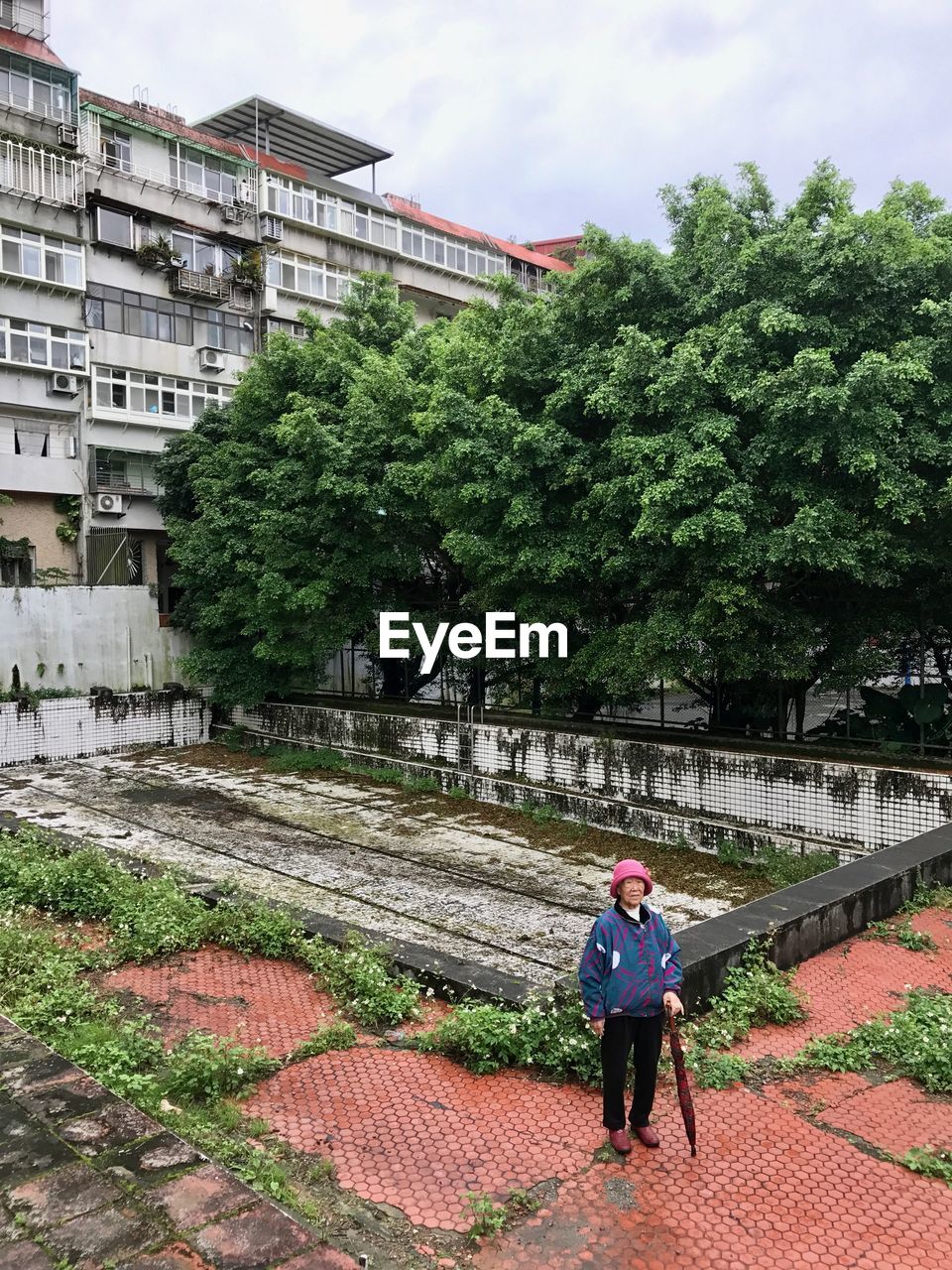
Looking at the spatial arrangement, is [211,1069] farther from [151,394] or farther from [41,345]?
[151,394]

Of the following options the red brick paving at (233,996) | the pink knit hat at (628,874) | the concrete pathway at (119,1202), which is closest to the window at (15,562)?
the red brick paving at (233,996)

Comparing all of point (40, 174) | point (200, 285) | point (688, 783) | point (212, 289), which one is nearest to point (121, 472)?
point (200, 285)

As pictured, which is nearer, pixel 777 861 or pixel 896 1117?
pixel 896 1117

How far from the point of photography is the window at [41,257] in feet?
68.0

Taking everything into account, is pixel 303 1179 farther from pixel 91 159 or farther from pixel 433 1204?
pixel 91 159

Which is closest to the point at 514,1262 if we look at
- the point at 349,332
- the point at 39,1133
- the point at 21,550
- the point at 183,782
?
the point at 39,1133

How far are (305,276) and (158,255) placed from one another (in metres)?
4.52

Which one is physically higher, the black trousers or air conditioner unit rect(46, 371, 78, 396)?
air conditioner unit rect(46, 371, 78, 396)

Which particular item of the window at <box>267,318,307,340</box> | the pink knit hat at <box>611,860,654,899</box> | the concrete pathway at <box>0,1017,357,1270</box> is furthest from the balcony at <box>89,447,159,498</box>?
the pink knit hat at <box>611,860,654,899</box>

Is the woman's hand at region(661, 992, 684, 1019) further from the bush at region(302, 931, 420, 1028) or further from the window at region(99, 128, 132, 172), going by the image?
the window at region(99, 128, 132, 172)

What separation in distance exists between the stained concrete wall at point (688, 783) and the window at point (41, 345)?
525 inches

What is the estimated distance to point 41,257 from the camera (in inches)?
836

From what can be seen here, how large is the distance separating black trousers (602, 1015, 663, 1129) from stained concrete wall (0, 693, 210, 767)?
14981 mm

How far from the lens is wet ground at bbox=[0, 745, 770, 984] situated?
8.42 m
